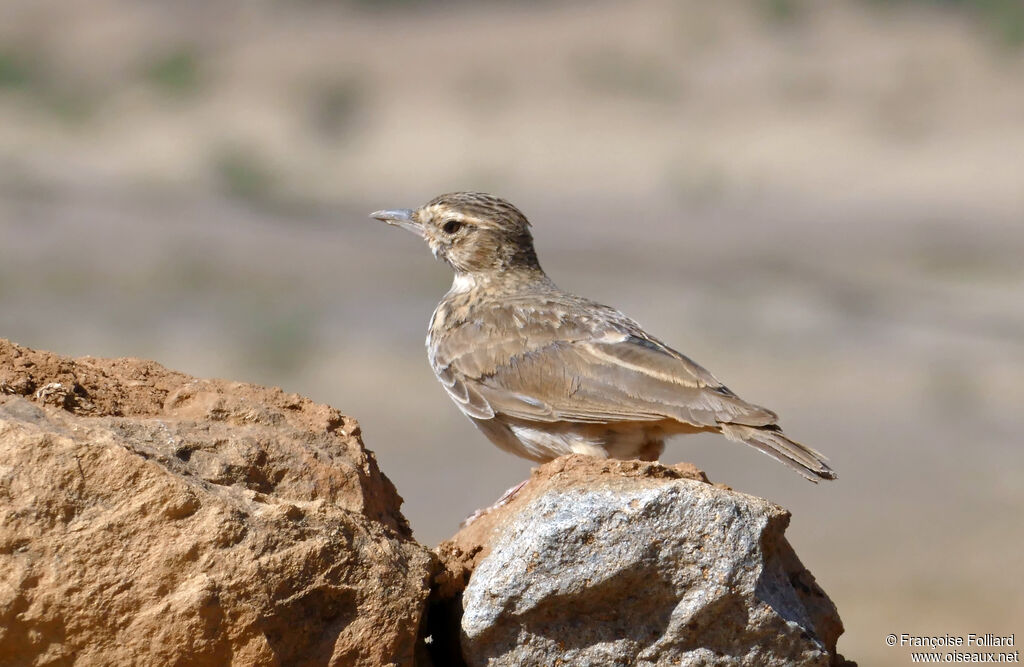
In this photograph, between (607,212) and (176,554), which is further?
(607,212)

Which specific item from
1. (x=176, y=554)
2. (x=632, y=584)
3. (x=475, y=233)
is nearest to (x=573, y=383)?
(x=475, y=233)

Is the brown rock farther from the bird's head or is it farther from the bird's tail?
the bird's head

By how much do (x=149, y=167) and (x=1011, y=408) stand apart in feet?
60.1

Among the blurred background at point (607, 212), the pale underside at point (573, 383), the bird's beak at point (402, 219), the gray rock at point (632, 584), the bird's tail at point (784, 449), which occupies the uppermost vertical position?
the blurred background at point (607, 212)

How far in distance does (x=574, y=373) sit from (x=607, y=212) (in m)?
24.0

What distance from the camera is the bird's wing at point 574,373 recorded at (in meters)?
7.16

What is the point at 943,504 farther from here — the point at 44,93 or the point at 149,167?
the point at 44,93

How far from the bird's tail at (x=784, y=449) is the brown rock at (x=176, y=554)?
1.90 metres

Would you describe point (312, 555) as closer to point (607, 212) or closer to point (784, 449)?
point (784, 449)

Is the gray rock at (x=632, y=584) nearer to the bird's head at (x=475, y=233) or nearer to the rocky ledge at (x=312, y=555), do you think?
the rocky ledge at (x=312, y=555)

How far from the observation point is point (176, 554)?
490cm

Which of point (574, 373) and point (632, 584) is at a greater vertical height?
point (574, 373)

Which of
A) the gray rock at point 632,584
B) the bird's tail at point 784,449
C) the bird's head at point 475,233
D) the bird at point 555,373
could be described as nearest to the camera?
the gray rock at point 632,584

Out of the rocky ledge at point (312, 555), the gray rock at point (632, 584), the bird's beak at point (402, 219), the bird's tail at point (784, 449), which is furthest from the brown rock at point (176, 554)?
the bird's beak at point (402, 219)
